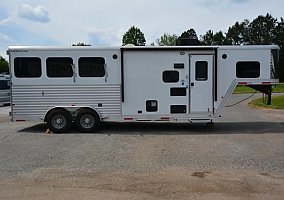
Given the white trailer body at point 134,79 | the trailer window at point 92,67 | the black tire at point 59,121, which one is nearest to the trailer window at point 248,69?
the white trailer body at point 134,79

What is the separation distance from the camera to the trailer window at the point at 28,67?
12.6 metres

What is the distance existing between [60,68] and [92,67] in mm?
1036

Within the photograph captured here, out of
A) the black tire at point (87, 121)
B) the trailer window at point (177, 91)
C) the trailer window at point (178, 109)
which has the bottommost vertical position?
the black tire at point (87, 121)

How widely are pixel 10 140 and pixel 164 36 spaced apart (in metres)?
70.9

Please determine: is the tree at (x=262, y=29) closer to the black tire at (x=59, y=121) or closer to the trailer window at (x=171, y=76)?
the trailer window at (x=171, y=76)

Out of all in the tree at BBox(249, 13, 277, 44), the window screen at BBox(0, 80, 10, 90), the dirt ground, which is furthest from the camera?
the tree at BBox(249, 13, 277, 44)

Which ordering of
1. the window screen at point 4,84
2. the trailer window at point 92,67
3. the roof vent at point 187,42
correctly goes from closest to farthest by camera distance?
the trailer window at point 92,67, the roof vent at point 187,42, the window screen at point 4,84

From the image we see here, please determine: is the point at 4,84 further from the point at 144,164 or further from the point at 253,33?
the point at 253,33

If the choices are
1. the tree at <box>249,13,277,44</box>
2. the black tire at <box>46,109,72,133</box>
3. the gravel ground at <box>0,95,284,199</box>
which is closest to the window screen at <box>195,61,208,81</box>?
the gravel ground at <box>0,95,284,199</box>

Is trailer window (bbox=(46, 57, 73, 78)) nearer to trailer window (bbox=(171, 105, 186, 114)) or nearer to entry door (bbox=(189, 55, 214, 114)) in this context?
trailer window (bbox=(171, 105, 186, 114))

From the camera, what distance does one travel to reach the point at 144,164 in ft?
26.9

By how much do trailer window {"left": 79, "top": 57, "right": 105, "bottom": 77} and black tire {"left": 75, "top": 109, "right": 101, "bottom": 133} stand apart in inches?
47.2

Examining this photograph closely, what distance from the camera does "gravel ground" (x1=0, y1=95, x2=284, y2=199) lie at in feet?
20.5

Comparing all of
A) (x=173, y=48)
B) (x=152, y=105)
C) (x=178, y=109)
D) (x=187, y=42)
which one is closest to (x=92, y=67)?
(x=152, y=105)
